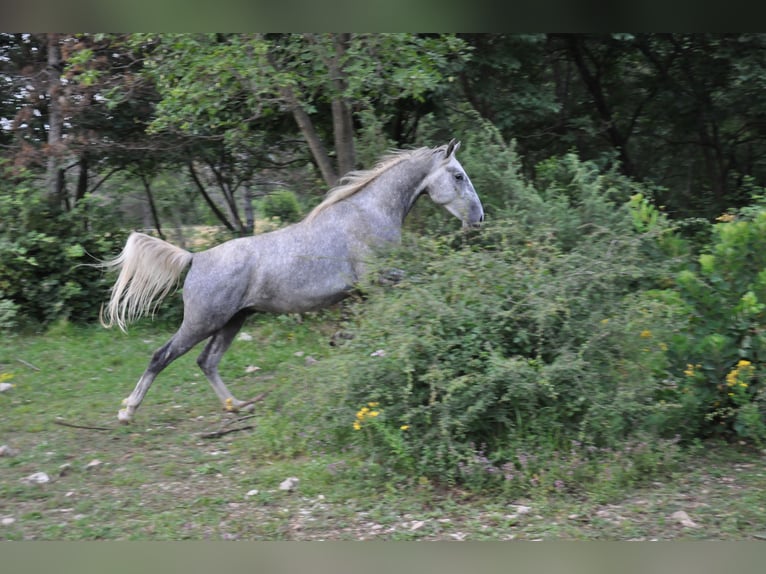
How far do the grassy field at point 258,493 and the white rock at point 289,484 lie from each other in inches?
2.0

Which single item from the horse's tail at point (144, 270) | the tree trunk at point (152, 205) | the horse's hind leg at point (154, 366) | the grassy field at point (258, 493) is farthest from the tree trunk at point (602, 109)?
the horse's hind leg at point (154, 366)

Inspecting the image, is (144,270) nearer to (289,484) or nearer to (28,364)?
(289,484)

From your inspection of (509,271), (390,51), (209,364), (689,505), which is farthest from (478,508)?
(390,51)

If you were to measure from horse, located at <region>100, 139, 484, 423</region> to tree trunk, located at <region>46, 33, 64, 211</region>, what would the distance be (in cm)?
425

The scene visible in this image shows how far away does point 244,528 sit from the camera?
472 centimetres

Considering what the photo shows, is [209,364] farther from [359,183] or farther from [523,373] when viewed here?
[523,373]

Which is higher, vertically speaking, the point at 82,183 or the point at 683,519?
the point at 82,183

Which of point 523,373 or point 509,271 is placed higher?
point 509,271

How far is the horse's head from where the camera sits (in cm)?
720

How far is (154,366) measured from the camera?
270 inches

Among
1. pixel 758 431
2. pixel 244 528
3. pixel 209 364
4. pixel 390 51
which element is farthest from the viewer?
pixel 390 51

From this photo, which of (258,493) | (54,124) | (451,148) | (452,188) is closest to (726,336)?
(452,188)

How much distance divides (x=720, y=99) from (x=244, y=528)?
35.1 feet

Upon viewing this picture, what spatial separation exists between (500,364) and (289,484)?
171cm
